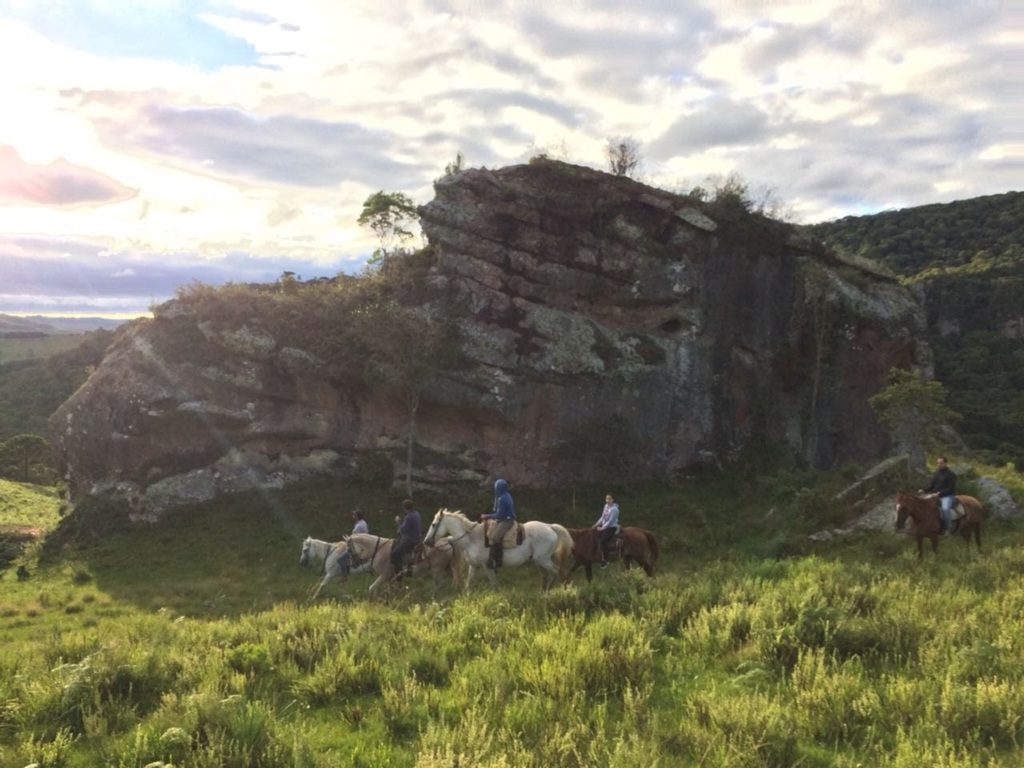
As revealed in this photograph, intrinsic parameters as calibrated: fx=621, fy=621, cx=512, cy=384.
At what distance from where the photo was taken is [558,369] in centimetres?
2717

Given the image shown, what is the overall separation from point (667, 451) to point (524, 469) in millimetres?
6594

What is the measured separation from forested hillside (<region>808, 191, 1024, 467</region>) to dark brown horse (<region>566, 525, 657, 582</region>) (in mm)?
39957

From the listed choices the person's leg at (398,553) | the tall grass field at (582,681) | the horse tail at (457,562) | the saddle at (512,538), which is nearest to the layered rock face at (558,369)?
the person's leg at (398,553)

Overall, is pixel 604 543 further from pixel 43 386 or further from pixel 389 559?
pixel 43 386

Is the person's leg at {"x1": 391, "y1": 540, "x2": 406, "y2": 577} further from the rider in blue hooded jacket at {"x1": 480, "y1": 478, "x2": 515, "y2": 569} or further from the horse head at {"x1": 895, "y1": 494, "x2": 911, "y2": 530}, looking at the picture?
the horse head at {"x1": 895, "y1": 494, "x2": 911, "y2": 530}

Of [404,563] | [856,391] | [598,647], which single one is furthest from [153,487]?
[856,391]

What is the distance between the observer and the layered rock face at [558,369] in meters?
26.5

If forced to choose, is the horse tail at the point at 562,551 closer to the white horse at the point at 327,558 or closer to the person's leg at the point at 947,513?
the white horse at the point at 327,558

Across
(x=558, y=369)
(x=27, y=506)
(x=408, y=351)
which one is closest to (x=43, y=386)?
(x=27, y=506)

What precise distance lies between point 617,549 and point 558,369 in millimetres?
11546

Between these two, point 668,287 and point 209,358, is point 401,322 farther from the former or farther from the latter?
point 668,287

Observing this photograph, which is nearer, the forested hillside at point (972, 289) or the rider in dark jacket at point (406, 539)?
the rider in dark jacket at point (406, 539)

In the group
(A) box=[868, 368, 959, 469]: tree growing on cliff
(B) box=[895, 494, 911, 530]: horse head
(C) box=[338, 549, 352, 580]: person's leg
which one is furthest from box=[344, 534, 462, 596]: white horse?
(A) box=[868, 368, 959, 469]: tree growing on cliff

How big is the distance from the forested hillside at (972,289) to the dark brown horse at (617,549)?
40.0 meters
